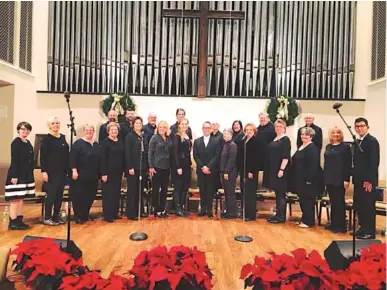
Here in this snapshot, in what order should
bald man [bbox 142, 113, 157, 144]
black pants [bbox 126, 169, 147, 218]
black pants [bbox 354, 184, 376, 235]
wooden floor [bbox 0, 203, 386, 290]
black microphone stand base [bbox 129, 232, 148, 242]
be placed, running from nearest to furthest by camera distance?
wooden floor [bbox 0, 203, 386, 290] < black microphone stand base [bbox 129, 232, 148, 242] < black pants [bbox 354, 184, 376, 235] < black pants [bbox 126, 169, 147, 218] < bald man [bbox 142, 113, 157, 144]

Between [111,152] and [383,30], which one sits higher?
[383,30]

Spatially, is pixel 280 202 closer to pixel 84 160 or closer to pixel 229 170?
pixel 229 170

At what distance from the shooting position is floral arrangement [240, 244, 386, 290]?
237 centimetres

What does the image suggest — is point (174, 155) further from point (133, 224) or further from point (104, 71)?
point (104, 71)

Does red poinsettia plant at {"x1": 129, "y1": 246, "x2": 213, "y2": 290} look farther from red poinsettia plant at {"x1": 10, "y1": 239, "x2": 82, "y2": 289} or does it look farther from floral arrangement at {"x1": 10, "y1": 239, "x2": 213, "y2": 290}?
red poinsettia plant at {"x1": 10, "y1": 239, "x2": 82, "y2": 289}

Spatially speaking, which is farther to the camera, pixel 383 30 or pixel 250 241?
pixel 383 30

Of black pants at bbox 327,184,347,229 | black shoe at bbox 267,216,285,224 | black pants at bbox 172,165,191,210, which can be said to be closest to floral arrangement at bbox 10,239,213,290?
black pants at bbox 327,184,347,229

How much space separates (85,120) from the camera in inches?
293

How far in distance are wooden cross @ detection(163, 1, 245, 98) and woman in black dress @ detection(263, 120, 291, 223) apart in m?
2.01

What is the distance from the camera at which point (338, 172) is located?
192 inches

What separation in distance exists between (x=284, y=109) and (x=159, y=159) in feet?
8.62

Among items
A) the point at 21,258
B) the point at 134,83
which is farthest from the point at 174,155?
the point at 21,258

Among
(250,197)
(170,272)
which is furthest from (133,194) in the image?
(170,272)

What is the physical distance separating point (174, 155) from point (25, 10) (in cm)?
346
